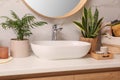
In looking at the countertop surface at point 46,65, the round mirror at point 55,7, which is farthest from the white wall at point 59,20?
the countertop surface at point 46,65

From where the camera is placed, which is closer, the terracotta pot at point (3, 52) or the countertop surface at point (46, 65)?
the countertop surface at point (46, 65)

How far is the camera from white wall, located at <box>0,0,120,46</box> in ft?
4.63

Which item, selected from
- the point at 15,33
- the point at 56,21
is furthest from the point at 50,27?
the point at 15,33

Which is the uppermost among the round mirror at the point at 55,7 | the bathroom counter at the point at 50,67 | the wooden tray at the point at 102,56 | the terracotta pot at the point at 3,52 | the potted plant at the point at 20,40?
the round mirror at the point at 55,7

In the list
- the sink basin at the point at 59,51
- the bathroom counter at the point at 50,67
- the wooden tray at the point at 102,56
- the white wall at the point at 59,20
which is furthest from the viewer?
the white wall at the point at 59,20

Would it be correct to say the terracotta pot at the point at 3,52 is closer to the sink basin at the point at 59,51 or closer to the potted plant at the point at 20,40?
the potted plant at the point at 20,40

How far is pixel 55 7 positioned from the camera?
152 centimetres

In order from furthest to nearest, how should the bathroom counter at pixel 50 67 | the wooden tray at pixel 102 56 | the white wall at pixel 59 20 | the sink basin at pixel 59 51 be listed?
the white wall at pixel 59 20
the wooden tray at pixel 102 56
the sink basin at pixel 59 51
the bathroom counter at pixel 50 67

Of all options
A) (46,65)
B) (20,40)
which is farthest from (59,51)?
(20,40)

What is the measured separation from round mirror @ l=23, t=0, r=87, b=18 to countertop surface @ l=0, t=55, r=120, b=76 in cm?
38

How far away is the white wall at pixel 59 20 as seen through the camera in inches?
55.5

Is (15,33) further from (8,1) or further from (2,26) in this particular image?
(8,1)

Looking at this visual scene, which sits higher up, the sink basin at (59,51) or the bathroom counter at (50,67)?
the sink basin at (59,51)

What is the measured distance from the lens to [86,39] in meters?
1.44
